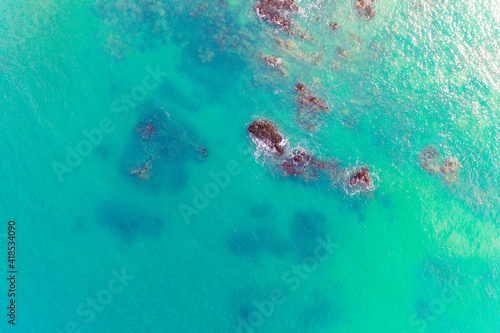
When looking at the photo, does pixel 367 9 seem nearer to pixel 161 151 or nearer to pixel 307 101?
pixel 307 101

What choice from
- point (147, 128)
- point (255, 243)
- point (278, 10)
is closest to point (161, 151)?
point (147, 128)

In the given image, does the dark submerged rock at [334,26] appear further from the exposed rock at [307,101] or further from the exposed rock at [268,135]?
the exposed rock at [268,135]

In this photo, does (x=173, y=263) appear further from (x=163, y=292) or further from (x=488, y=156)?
(x=488, y=156)

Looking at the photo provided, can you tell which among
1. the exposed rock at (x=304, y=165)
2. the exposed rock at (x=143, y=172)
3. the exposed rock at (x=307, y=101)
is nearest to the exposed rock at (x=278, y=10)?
the exposed rock at (x=307, y=101)

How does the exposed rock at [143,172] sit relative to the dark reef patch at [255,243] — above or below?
A: below

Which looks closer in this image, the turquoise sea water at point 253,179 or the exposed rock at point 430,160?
the turquoise sea water at point 253,179
